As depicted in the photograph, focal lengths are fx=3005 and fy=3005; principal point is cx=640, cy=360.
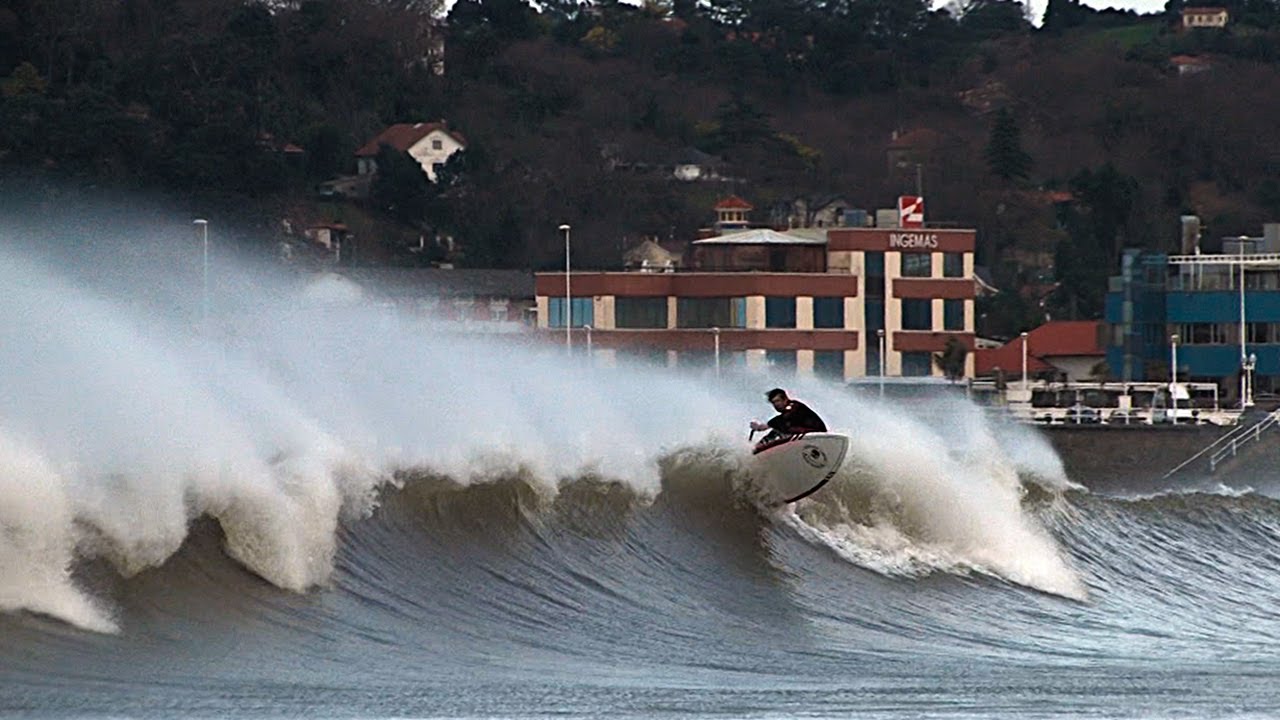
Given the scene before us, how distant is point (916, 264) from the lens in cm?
8888

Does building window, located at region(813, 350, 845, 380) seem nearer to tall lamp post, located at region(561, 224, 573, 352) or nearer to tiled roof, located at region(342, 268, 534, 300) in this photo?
tall lamp post, located at region(561, 224, 573, 352)

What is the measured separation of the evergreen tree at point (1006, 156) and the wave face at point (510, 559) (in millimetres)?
111001

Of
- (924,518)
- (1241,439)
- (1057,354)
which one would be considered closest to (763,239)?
(1057,354)

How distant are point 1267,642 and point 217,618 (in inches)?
420

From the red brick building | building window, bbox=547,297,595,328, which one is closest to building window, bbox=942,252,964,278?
the red brick building

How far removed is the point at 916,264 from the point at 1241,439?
61.4ft

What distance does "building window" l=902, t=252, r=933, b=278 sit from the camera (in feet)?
291

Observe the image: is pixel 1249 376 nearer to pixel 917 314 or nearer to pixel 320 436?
pixel 917 314

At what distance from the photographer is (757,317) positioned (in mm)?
86062

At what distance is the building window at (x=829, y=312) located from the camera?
87.4 m

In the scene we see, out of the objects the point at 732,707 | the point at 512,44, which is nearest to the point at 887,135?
the point at 512,44

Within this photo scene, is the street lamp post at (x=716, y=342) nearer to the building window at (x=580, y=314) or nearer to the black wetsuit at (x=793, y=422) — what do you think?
the building window at (x=580, y=314)

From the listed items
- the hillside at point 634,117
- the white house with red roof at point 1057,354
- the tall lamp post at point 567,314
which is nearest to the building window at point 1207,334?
the white house with red roof at point 1057,354

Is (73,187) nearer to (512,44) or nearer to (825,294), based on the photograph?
(825,294)
